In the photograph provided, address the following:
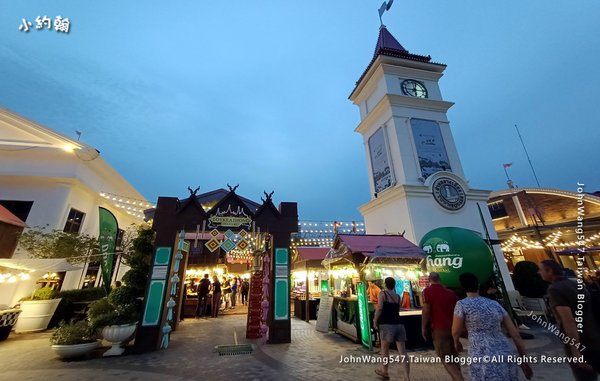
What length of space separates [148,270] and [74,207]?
1013cm

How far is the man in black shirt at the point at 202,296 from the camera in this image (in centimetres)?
1322

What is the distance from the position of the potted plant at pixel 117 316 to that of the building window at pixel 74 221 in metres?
8.97

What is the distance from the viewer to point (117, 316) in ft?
23.7

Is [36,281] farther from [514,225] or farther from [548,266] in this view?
[514,225]

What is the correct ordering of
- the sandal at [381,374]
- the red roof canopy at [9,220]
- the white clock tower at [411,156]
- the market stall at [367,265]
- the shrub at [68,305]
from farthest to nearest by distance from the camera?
the white clock tower at [411,156]
the red roof canopy at [9,220]
the shrub at [68,305]
the market stall at [367,265]
the sandal at [381,374]

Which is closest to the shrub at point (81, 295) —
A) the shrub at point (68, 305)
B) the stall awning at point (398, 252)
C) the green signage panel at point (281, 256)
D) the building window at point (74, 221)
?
the shrub at point (68, 305)

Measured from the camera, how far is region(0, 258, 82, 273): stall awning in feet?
30.8

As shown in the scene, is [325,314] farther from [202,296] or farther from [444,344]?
[202,296]

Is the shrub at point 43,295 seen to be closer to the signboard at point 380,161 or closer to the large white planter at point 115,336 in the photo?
the large white planter at point 115,336

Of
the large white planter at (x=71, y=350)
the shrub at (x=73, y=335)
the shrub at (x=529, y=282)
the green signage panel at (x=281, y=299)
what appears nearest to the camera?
the large white planter at (x=71, y=350)

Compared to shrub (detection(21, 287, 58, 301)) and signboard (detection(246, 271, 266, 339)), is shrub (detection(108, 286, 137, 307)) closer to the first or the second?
signboard (detection(246, 271, 266, 339))

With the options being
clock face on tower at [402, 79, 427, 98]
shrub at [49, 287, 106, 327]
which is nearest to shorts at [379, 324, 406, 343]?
shrub at [49, 287, 106, 327]

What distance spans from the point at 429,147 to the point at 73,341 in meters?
19.0

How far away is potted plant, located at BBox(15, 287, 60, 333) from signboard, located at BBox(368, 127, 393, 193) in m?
18.2
